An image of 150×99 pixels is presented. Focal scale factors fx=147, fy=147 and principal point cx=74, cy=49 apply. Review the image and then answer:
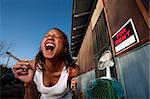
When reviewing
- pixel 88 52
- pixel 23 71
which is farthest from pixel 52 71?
pixel 88 52

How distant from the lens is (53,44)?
6.97 feet

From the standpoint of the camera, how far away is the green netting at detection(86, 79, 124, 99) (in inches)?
76.6

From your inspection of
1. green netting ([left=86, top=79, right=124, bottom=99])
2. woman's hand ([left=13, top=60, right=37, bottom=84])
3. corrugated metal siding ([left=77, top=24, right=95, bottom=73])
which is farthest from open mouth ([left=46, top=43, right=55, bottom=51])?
corrugated metal siding ([left=77, top=24, right=95, bottom=73])

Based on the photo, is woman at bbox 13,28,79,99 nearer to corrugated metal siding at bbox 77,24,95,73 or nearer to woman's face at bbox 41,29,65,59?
woman's face at bbox 41,29,65,59

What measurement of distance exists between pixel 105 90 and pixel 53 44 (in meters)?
0.98

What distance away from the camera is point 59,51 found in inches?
85.9

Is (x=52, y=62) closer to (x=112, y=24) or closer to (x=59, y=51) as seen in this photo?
(x=59, y=51)

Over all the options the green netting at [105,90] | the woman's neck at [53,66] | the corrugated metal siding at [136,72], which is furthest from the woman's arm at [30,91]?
the corrugated metal siding at [136,72]

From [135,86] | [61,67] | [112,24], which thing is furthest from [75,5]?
[135,86]

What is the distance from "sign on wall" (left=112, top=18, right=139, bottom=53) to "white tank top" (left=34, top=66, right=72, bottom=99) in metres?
1.01

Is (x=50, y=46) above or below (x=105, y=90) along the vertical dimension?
above

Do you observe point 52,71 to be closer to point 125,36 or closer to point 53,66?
point 53,66

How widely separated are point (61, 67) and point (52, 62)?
165mm

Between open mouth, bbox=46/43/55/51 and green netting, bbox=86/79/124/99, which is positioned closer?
green netting, bbox=86/79/124/99
